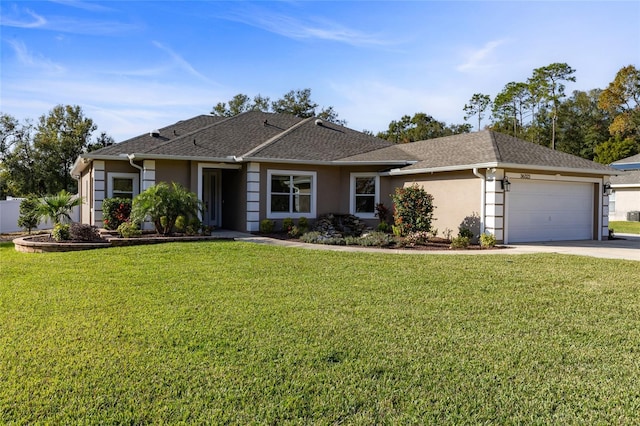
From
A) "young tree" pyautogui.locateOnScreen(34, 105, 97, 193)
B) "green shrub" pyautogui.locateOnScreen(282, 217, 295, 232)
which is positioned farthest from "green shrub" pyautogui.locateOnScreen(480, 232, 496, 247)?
"young tree" pyautogui.locateOnScreen(34, 105, 97, 193)

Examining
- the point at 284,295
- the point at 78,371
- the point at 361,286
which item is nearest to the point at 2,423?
the point at 78,371

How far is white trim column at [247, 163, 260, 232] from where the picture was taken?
15.6 metres

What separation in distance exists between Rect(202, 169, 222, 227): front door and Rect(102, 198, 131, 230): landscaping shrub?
11.8 ft

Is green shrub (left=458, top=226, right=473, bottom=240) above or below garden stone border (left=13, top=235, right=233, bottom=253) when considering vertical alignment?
above

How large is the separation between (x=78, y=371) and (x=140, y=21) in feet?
39.4

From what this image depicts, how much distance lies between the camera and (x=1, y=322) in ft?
17.3

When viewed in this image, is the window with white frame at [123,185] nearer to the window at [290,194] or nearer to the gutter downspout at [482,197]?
the window at [290,194]

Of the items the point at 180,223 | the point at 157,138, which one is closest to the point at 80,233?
the point at 180,223

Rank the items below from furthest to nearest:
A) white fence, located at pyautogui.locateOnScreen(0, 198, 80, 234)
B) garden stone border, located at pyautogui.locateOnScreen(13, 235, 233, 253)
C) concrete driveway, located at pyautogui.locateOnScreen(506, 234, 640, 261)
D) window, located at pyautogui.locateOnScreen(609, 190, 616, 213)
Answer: window, located at pyautogui.locateOnScreen(609, 190, 616, 213)
white fence, located at pyautogui.locateOnScreen(0, 198, 80, 234)
garden stone border, located at pyautogui.locateOnScreen(13, 235, 233, 253)
concrete driveway, located at pyautogui.locateOnScreen(506, 234, 640, 261)

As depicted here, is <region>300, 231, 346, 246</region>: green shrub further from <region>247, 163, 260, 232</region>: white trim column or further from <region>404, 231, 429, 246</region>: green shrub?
<region>247, 163, 260, 232</region>: white trim column

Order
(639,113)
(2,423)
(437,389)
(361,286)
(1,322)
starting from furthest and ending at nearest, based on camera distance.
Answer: (639,113)
(361,286)
(1,322)
(437,389)
(2,423)

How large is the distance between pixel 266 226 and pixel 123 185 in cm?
568

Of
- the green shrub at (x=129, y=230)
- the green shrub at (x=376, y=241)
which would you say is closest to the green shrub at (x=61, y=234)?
the green shrub at (x=129, y=230)

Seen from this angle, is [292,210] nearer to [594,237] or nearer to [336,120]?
[594,237]
